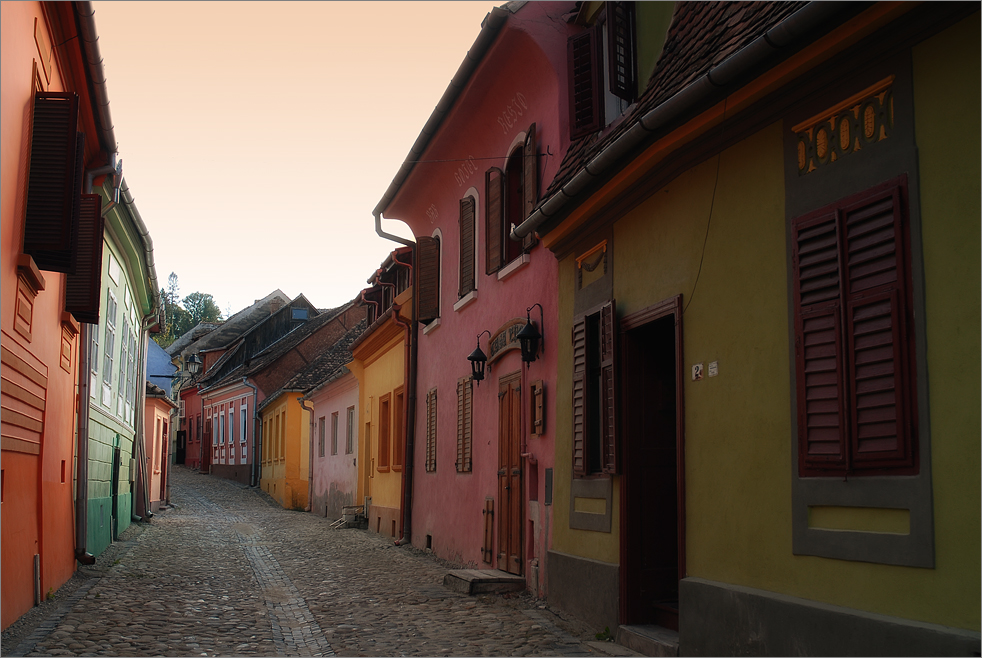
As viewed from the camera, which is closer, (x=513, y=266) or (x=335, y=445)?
(x=513, y=266)

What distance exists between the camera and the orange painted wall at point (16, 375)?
6.95m

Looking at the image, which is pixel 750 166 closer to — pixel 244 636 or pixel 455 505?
pixel 244 636

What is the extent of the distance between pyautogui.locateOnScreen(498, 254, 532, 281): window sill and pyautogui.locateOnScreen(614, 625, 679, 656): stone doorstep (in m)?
4.73

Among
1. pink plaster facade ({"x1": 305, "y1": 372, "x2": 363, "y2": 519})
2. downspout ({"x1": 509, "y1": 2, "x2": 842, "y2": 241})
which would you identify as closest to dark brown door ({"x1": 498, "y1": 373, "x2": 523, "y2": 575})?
downspout ({"x1": 509, "y1": 2, "x2": 842, "y2": 241})

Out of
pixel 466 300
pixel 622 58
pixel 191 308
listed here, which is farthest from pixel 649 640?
pixel 191 308

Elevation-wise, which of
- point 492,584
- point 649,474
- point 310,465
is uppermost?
point 649,474

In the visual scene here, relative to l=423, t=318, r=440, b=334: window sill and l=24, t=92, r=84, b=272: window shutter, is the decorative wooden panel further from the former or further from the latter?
l=423, t=318, r=440, b=334: window sill

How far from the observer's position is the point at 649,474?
7.89 metres

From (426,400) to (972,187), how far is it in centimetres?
1253

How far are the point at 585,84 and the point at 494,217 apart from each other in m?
3.42

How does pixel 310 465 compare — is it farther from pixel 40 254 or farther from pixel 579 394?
pixel 40 254

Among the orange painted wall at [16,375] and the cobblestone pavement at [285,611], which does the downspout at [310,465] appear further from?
the orange painted wall at [16,375]

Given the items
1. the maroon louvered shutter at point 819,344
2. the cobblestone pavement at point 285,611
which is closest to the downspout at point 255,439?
the cobblestone pavement at point 285,611

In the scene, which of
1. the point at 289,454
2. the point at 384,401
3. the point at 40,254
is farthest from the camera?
the point at 289,454
